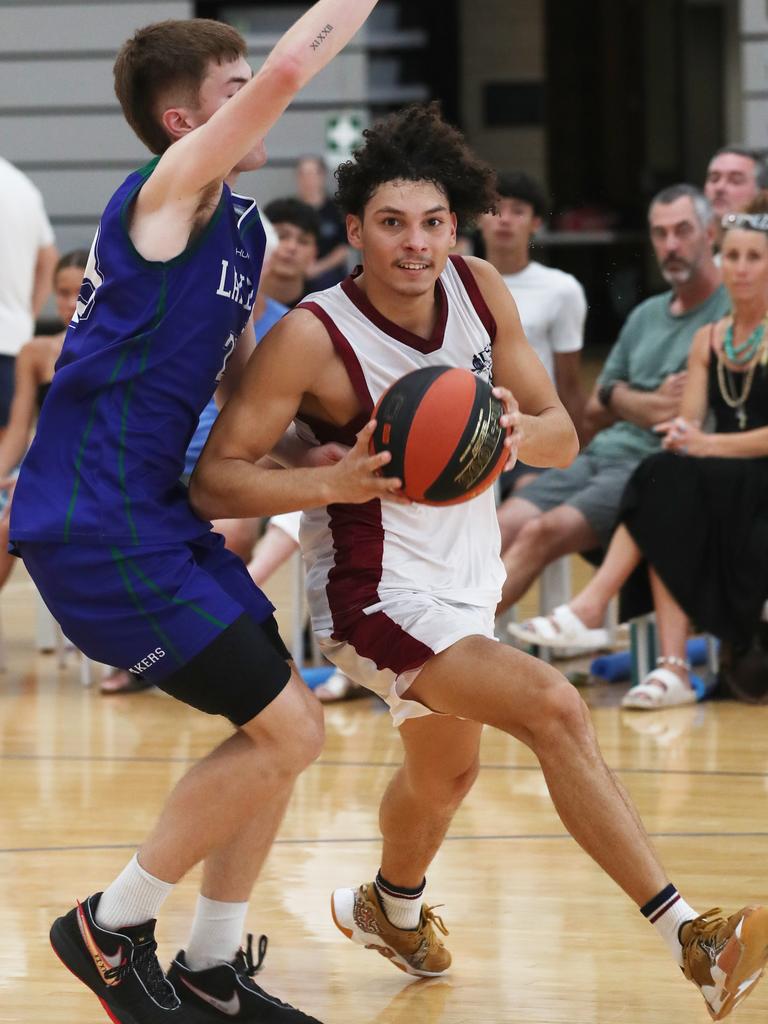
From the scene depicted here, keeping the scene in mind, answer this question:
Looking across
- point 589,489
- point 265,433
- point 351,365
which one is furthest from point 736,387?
point 265,433

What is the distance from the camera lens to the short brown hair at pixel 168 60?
313cm

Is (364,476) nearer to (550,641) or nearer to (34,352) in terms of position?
(550,641)

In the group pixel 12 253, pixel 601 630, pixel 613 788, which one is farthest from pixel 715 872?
pixel 12 253

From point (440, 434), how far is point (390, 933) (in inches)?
44.5

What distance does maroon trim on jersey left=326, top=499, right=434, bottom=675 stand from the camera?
3174 mm

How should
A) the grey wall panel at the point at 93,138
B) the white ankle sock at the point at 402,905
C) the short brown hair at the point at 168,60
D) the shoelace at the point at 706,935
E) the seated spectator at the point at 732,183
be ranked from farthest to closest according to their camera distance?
the grey wall panel at the point at 93,138
the seated spectator at the point at 732,183
the white ankle sock at the point at 402,905
the short brown hair at the point at 168,60
the shoelace at the point at 706,935

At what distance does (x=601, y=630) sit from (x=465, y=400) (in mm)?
3286

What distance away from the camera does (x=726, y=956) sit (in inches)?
113

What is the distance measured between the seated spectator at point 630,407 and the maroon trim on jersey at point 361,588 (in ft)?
9.62

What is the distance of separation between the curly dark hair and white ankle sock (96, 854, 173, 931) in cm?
132

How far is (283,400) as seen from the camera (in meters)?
3.18

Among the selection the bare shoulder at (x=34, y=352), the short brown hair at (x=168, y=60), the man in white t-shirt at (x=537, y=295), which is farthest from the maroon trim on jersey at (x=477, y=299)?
the bare shoulder at (x=34, y=352)

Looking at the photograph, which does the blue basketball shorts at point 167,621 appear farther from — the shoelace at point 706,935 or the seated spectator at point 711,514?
the seated spectator at point 711,514

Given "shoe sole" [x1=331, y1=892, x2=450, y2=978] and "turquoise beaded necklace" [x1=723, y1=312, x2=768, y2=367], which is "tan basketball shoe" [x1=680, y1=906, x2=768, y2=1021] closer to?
"shoe sole" [x1=331, y1=892, x2=450, y2=978]
